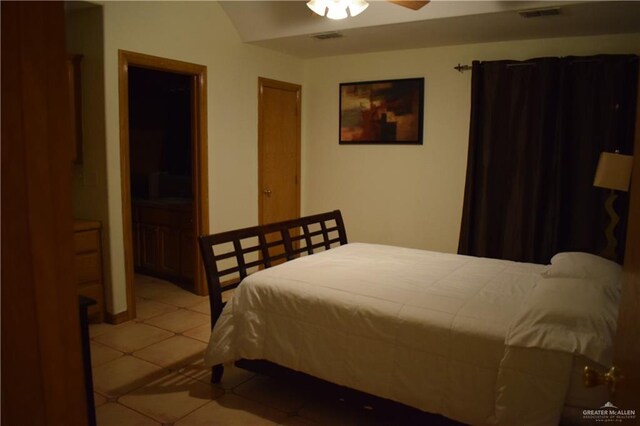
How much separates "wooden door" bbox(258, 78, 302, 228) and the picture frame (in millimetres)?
566

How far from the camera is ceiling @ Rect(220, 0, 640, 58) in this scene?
3469 mm

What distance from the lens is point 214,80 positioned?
4.42 meters

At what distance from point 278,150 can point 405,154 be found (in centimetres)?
140

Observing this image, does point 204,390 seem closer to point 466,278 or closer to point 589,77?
point 466,278

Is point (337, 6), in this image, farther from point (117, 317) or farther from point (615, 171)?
point (117, 317)

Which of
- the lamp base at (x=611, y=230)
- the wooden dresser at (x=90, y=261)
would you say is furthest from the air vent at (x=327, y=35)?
the lamp base at (x=611, y=230)

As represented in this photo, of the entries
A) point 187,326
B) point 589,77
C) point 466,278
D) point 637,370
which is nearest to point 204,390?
point 187,326

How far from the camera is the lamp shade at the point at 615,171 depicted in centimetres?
326

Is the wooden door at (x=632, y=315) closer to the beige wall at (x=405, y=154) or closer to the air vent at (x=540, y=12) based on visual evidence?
the air vent at (x=540, y=12)

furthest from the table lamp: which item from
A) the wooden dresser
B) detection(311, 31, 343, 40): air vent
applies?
the wooden dresser

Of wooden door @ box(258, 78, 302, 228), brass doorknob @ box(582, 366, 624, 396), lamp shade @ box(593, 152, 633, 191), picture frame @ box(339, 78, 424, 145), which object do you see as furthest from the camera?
wooden door @ box(258, 78, 302, 228)

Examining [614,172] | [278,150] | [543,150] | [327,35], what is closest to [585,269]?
[614,172]

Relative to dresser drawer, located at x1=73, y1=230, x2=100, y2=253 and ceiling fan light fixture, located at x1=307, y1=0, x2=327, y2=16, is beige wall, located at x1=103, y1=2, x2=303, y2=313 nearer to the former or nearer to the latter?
dresser drawer, located at x1=73, y1=230, x2=100, y2=253

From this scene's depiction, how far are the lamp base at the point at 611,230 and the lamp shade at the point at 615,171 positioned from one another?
378mm
